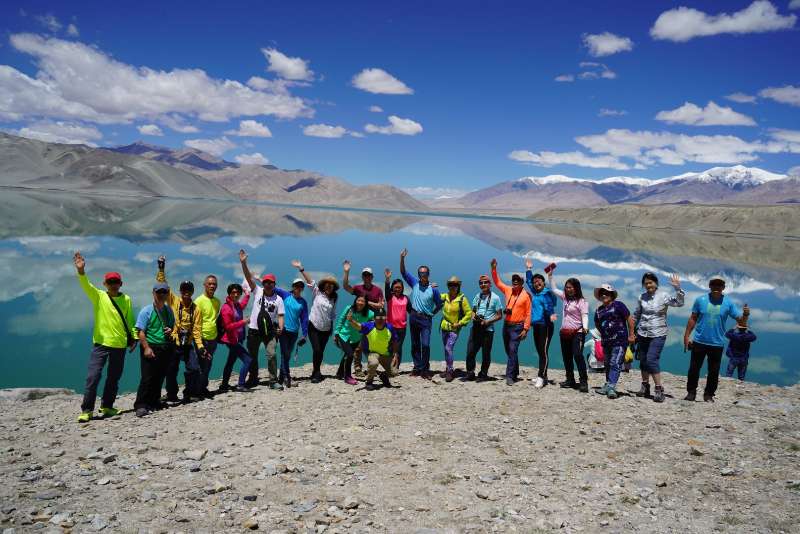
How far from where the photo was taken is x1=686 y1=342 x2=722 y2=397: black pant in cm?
820

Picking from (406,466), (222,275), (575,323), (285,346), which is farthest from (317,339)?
(222,275)

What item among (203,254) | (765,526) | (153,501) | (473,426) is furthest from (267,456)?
(203,254)

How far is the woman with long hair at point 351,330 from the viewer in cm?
939

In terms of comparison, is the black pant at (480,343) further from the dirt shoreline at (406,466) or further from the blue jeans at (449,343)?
the dirt shoreline at (406,466)

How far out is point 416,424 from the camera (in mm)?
7344

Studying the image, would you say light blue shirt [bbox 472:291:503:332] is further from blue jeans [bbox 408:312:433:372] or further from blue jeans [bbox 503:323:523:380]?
blue jeans [bbox 408:312:433:372]

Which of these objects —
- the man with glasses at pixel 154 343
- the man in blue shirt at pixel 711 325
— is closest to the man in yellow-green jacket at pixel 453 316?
the man in blue shirt at pixel 711 325

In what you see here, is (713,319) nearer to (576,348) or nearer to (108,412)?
(576,348)

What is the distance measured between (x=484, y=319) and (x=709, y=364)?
3.75 metres

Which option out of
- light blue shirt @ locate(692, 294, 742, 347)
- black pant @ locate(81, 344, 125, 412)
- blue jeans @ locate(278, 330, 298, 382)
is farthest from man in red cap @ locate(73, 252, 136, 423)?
light blue shirt @ locate(692, 294, 742, 347)

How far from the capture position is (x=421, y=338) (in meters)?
10.1

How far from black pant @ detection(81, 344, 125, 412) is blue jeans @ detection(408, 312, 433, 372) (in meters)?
5.02

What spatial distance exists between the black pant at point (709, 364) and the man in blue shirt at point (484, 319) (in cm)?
321

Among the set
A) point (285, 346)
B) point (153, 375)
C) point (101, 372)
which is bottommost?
point (153, 375)
